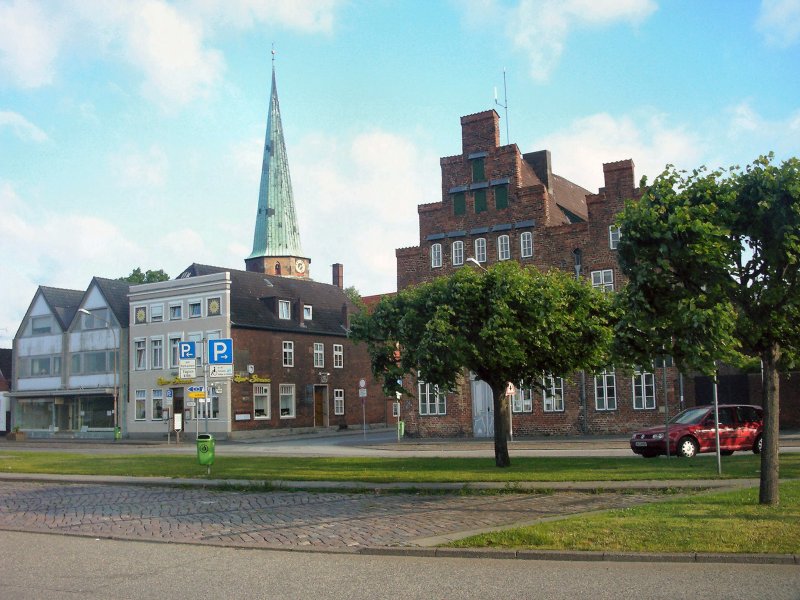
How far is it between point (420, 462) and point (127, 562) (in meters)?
14.7

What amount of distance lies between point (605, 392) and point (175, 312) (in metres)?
29.4

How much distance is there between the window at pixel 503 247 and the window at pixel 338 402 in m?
21.7

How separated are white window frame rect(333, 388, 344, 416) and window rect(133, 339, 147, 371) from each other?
13.6 m

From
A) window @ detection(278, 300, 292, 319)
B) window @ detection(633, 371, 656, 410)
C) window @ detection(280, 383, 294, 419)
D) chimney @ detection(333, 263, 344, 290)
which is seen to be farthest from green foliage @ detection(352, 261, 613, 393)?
chimney @ detection(333, 263, 344, 290)

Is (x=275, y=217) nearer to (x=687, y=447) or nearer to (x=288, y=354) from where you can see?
(x=288, y=354)

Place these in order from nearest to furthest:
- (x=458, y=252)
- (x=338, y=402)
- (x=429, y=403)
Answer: (x=458, y=252), (x=429, y=403), (x=338, y=402)

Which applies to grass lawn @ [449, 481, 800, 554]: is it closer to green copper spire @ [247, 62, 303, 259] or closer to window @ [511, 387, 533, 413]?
window @ [511, 387, 533, 413]

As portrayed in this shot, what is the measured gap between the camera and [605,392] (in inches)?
1607

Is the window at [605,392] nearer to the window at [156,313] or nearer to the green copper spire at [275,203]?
the window at [156,313]

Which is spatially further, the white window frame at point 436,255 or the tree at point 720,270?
the white window frame at point 436,255

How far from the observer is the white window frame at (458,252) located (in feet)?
147

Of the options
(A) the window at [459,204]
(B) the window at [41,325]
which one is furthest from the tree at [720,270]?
(B) the window at [41,325]

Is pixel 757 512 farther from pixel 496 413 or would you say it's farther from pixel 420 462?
pixel 420 462

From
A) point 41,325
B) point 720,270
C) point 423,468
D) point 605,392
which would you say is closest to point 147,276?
point 41,325
